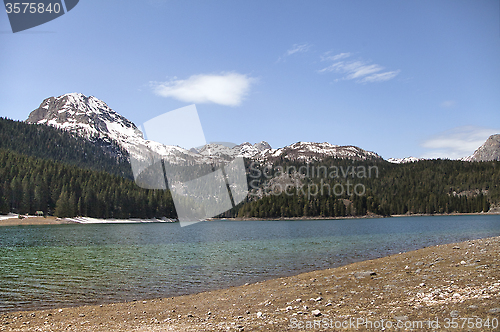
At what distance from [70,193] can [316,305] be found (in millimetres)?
157734

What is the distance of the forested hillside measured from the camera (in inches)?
5246

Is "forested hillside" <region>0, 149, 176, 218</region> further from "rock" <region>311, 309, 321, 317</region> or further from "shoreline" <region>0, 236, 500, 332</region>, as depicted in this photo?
"rock" <region>311, 309, 321, 317</region>

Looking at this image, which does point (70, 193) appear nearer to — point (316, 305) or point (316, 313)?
point (316, 305)

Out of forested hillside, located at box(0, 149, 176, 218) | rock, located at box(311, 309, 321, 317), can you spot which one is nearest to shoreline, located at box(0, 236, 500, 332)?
rock, located at box(311, 309, 321, 317)

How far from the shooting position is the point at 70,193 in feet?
474

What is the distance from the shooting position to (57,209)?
13588cm

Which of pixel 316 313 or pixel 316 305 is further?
pixel 316 305

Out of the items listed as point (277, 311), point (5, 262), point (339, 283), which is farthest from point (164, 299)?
point (5, 262)

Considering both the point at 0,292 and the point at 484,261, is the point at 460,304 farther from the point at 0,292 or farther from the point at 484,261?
the point at 0,292

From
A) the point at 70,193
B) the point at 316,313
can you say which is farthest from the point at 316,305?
the point at 70,193

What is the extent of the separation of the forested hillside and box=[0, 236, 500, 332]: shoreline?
458 feet

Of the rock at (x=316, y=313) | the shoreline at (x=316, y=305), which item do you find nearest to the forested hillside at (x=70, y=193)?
the shoreline at (x=316, y=305)

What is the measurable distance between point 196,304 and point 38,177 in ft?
514

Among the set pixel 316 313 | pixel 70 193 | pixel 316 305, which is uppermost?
pixel 70 193
